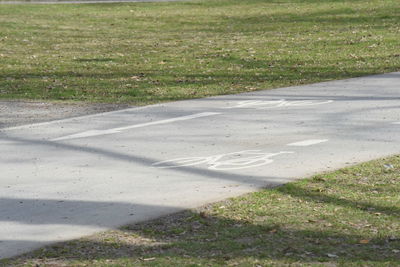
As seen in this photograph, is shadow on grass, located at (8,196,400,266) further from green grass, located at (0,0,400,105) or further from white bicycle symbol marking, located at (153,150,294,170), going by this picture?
green grass, located at (0,0,400,105)

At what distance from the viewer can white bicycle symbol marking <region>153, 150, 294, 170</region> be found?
10000mm

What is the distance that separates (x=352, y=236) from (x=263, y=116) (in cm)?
598

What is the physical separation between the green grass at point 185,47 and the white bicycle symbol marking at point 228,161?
4233mm

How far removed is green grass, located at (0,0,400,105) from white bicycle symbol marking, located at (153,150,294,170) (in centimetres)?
423

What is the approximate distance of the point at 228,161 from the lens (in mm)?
10234

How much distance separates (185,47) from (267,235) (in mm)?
15434

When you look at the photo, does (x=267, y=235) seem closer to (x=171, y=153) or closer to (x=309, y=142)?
(x=171, y=153)

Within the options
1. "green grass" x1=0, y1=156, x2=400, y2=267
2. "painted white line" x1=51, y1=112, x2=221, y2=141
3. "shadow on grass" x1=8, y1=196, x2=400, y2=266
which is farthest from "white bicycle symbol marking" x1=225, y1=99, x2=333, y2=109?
"shadow on grass" x1=8, y1=196, x2=400, y2=266

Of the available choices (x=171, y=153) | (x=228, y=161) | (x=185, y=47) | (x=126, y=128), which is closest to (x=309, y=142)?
(x=228, y=161)

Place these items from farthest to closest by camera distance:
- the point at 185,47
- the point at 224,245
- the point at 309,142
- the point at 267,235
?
the point at 185,47 → the point at 309,142 → the point at 267,235 → the point at 224,245

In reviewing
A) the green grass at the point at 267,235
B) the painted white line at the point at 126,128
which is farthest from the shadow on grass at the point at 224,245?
the painted white line at the point at 126,128

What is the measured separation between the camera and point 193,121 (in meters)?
12.8

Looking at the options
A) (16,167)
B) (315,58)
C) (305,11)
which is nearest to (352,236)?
(16,167)

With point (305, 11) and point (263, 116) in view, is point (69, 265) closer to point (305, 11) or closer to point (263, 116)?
point (263, 116)
